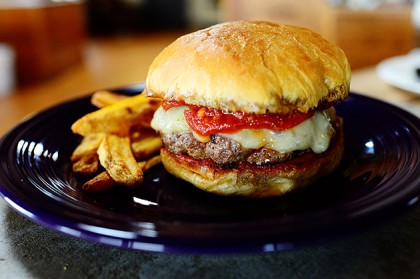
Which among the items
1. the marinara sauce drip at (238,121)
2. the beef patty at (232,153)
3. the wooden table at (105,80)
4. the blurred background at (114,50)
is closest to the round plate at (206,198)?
the beef patty at (232,153)

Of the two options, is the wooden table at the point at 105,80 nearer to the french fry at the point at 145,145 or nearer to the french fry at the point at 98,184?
the french fry at the point at 145,145

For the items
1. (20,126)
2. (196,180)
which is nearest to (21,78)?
(20,126)

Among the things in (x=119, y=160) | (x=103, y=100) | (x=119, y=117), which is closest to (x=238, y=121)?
(x=119, y=160)

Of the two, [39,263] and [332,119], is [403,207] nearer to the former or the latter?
[332,119]

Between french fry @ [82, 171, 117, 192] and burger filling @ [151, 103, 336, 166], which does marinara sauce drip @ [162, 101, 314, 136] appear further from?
french fry @ [82, 171, 117, 192]

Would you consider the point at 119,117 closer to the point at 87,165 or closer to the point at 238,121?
the point at 87,165

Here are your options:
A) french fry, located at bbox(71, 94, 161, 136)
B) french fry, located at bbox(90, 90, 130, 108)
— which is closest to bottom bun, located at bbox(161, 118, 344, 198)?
french fry, located at bbox(71, 94, 161, 136)
